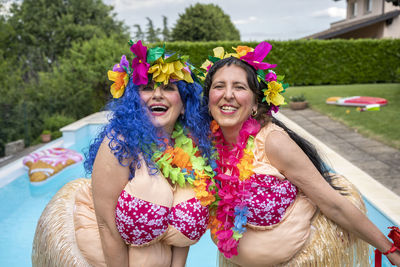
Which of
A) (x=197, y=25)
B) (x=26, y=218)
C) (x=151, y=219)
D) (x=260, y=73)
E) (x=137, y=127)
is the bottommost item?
(x=26, y=218)

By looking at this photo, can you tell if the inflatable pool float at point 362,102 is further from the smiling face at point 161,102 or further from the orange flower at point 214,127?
the smiling face at point 161,102

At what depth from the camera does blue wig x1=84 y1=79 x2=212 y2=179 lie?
1.78m

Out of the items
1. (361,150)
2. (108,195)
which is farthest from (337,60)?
(108,195)

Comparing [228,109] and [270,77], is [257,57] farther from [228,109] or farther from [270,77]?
[228,109]

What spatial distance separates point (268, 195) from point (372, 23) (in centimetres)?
2159

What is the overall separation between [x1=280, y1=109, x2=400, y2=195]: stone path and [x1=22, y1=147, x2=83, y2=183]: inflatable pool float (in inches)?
210

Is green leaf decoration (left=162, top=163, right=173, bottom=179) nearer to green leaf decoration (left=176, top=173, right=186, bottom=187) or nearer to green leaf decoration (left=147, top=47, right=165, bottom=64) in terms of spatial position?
green leaf decoration (left=176, top=173, right=186, bottom=187)

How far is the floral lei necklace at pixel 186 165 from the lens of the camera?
1.89m

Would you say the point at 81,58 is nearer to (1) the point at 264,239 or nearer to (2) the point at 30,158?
(2) the point at 30,158

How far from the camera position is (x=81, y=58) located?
1300cm

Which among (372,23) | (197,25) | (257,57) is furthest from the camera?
(197,25)

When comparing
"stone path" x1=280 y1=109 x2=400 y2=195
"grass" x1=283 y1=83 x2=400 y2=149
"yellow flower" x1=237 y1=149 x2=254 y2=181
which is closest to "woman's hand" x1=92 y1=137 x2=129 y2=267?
"yellow flower" x1=237 y1=149 x2=254 y2=181

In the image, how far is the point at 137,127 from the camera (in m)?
1.80

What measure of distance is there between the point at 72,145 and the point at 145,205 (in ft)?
24.6
